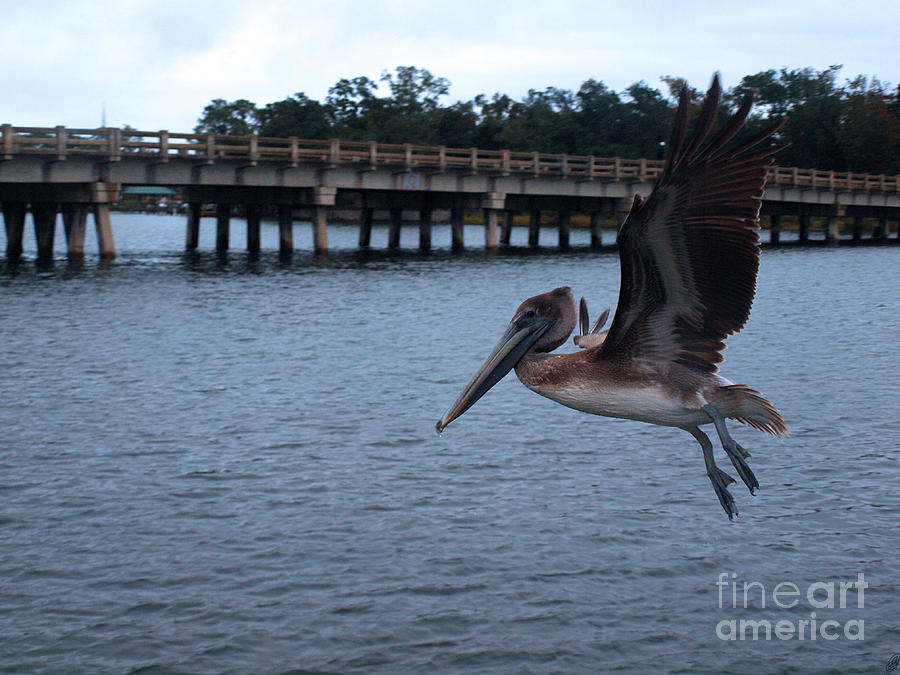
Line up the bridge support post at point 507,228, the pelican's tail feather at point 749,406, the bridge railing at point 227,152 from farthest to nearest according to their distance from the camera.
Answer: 1. the bridge support post at point 507,228
2. the bridge railing at point 227,152
3. the pelican's tail feather at point 749,406

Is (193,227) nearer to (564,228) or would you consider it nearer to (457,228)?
(457,228)


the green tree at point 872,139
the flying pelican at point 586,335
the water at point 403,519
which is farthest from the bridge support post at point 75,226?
the green tree at point 872,139

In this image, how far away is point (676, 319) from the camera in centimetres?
494

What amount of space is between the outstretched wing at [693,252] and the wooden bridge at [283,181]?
3829 centimetres

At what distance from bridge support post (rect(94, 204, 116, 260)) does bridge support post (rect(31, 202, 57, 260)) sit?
2.59 metres

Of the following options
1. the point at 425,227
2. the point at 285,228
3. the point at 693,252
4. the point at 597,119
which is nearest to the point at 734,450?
the point at 693,252

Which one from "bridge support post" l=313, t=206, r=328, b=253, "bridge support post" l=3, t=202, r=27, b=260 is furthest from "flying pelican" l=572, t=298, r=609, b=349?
"bridge support post" l=3, t=202, r=27, b=260

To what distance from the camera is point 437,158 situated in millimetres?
52438

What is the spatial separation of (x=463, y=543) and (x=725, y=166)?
8.42 meters

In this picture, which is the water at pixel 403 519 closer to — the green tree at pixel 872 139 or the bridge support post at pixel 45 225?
the bridge support post at pixel 45 225

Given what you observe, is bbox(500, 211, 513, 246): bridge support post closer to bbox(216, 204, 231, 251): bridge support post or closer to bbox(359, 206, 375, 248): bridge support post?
bbox(359, 206, 375, 248): bridge support post

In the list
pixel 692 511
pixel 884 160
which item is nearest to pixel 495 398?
pixel 692 511

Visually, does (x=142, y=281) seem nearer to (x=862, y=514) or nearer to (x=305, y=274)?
(x=305, y=274)

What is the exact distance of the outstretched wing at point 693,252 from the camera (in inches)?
177
